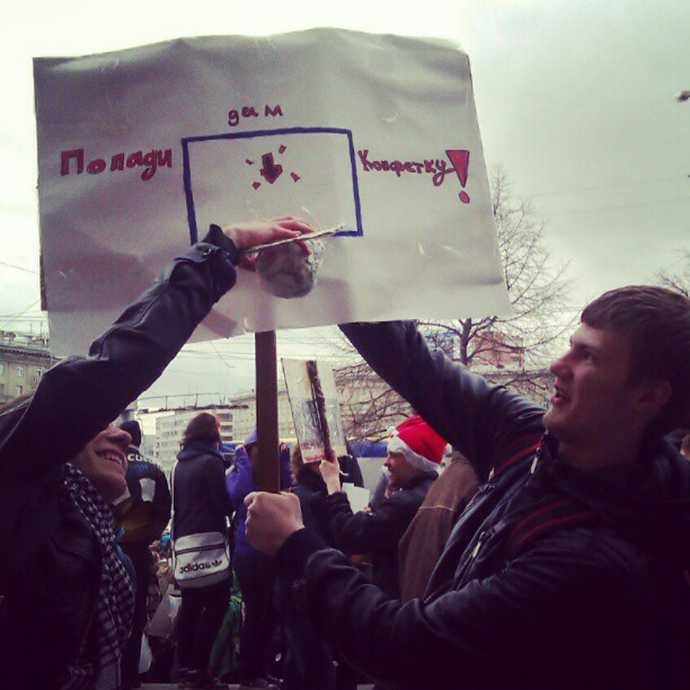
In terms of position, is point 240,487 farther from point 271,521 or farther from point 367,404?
point 367,404

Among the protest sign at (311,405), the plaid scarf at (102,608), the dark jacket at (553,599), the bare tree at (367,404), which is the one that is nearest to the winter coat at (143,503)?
the protest sign at (311,405)

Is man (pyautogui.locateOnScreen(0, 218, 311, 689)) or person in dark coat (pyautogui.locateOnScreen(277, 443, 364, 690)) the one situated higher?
man (pyautogui.locateOnScreen(0, 218, 311, 689))

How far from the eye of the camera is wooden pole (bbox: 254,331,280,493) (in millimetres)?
1746

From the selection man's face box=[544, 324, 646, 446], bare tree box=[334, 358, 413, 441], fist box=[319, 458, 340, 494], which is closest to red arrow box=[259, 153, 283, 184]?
man's face box=[544, 324, 646, 446]

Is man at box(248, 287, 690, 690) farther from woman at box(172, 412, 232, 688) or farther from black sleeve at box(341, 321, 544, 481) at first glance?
woman at box(172, 412, 232, 688)

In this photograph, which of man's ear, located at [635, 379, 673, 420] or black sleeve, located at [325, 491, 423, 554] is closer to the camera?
man's ear, located at [635, 379, 673, 420]

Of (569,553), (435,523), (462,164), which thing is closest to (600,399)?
(569,553)

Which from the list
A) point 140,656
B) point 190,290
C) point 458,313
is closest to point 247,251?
point 190,290

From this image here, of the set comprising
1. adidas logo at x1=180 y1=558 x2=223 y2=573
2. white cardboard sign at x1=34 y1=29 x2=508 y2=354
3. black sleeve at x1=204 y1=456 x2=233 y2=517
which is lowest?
adidas logo at x1=180 y1=558 x2=223 y2=573

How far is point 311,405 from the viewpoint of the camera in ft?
10.4

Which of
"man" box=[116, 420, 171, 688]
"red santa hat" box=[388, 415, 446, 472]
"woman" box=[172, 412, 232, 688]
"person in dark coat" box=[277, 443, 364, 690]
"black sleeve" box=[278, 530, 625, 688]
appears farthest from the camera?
"woman" box=[172, 412, 232, 688]

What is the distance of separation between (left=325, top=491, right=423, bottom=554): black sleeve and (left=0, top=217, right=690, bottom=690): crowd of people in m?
1.75

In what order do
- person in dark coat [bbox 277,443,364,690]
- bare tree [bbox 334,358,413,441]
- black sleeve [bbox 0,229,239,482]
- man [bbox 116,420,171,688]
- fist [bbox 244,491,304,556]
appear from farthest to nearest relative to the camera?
bare tree [bbox 334,358,413,441] → man [bbox 116,420,171,688] → person in dark coat [bbox 277,443,364,690] → fist [bbox 244,491,304,556] → black sleeve [bbox 0,229,239,482]

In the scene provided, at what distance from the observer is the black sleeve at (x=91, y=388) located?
132cm
